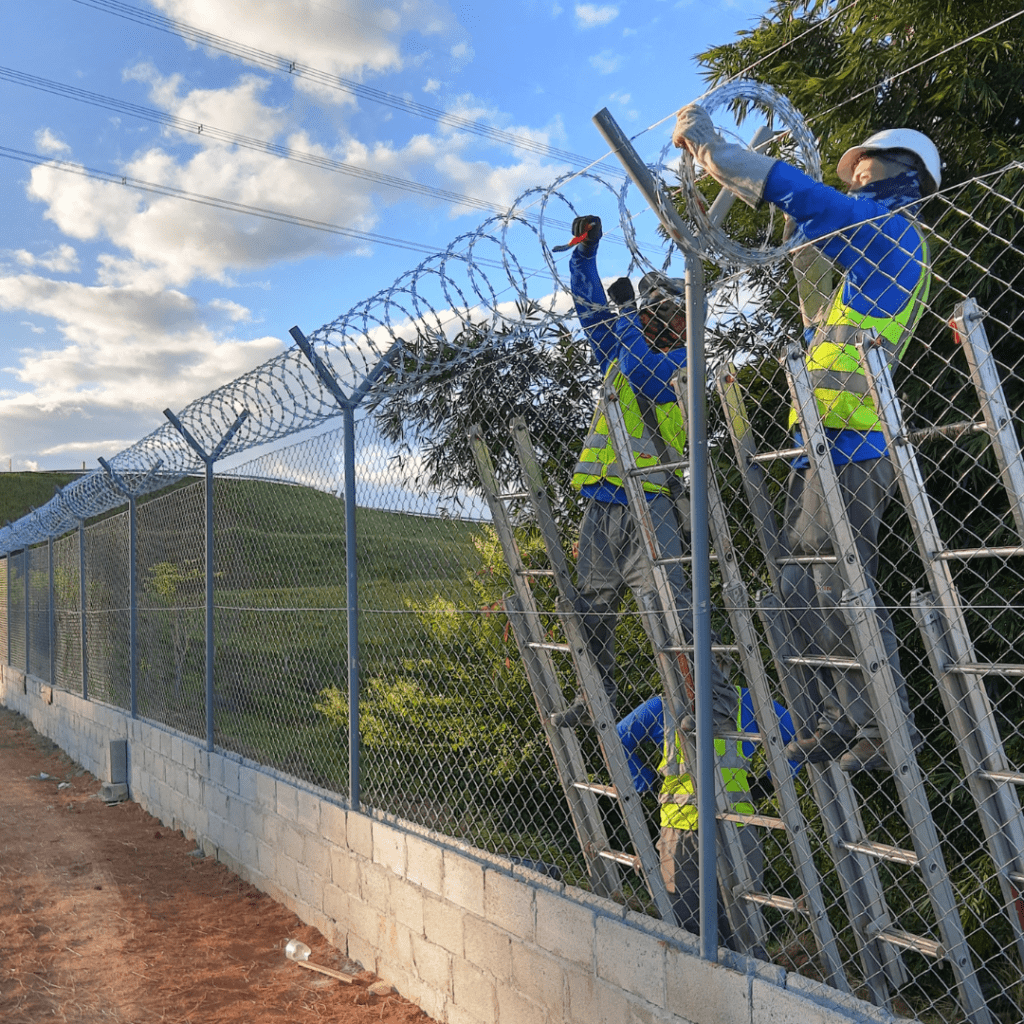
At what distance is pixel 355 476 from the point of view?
17.6ft

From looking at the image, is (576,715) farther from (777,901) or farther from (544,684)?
(777,901)

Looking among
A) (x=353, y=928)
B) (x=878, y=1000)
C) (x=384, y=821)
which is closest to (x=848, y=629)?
(x=878, y=1000)

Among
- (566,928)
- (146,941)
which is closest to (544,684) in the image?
(566,928)

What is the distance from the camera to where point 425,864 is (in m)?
4.65

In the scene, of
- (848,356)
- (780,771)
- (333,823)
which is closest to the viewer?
(848,356)

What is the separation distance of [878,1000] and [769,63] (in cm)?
613

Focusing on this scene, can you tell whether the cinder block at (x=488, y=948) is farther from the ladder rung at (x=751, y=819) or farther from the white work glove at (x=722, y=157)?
the white work glove at (x=722, y=157)

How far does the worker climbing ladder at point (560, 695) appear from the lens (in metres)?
3.94

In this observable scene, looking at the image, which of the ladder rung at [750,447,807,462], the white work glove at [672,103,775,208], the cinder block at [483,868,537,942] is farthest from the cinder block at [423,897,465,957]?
the white work glove at [672,103,775,208]

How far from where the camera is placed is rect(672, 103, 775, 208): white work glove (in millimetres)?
2838

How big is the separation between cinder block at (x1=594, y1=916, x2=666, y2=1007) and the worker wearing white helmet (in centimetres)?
79

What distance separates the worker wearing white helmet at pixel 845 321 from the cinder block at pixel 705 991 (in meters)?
0.69

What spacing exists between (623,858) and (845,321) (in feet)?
7.33

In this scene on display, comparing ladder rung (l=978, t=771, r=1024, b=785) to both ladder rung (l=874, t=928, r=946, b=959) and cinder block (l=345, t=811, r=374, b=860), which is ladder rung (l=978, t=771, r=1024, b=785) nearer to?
ladder rung (l=874, t=928, r=946, b=959)
